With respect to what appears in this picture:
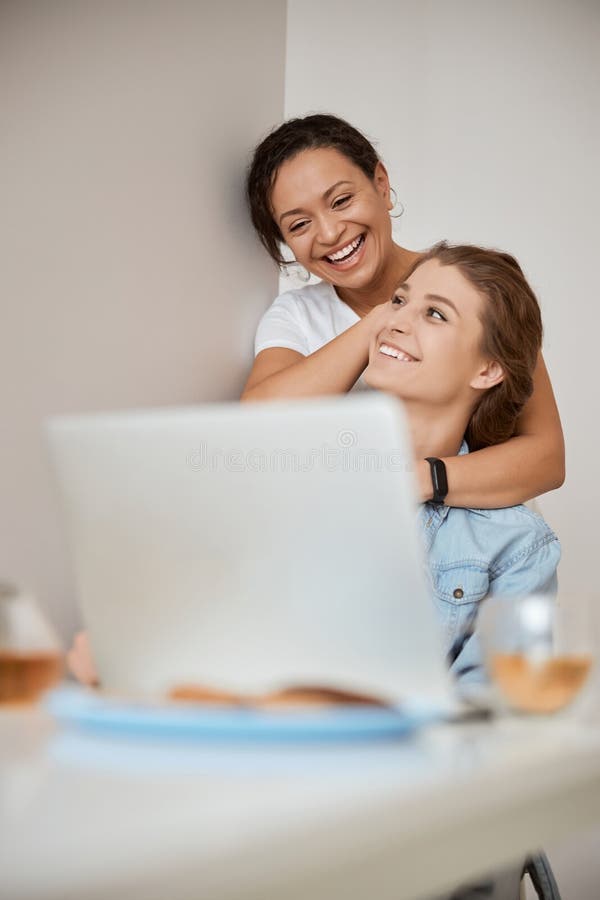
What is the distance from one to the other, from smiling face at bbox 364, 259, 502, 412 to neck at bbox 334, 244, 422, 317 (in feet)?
1.73

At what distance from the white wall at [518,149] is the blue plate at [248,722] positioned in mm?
2191

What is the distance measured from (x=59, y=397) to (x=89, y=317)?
17 centimetres

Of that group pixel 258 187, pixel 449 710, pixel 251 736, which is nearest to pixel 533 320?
pixel 258 187

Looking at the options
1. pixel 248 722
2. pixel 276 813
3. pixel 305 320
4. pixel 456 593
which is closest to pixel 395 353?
pixel 456 593

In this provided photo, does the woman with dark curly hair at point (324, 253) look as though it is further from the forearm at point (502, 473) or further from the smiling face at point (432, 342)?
the smiling face at point (432, 342)

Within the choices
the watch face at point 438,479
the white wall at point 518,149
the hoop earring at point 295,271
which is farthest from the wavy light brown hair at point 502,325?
the white wall at point 518,149

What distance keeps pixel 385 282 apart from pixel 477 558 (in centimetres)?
86

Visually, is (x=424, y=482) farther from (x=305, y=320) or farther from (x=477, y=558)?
(x=305, y=320)

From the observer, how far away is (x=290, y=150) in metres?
2.21

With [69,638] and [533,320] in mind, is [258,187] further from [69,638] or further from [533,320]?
[69,638]

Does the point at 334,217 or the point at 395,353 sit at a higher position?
the point at 334,217

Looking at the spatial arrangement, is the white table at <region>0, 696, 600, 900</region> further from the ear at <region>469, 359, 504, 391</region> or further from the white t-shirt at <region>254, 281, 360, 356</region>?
the white t-shirt at <region>254, 281, 360, 356</region>

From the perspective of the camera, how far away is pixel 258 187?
88.7 inches

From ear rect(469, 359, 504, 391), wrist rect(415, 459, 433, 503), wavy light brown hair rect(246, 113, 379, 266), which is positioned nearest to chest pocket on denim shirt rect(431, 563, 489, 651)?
wrist rect(415, 459, 433, 503)
